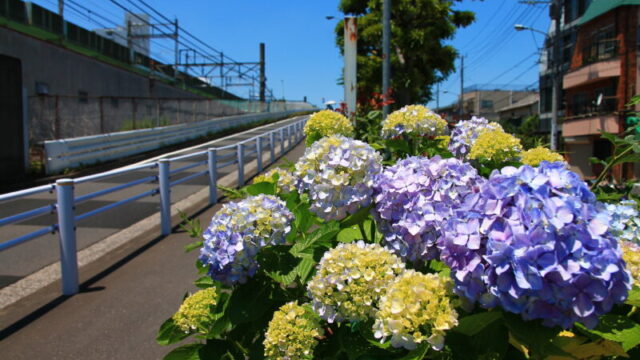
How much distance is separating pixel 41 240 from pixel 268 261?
21.3ft

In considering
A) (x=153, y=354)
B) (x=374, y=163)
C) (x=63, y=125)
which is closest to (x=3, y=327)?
(x=153, y=354)

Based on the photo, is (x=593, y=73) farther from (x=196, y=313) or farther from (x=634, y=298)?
(x=196, y=313)

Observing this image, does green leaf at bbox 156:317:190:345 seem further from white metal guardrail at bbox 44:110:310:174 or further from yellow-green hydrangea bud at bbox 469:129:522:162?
white metal guardrail at bbox 44:110:310:174

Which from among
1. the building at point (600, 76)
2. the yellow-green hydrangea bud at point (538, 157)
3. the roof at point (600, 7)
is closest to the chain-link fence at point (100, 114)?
the yellow-green hydrangea bud at point (538, 157)

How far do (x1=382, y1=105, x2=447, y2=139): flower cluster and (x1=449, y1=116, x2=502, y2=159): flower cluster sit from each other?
0.11 meters

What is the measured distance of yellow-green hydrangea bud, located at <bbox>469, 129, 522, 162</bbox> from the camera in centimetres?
199

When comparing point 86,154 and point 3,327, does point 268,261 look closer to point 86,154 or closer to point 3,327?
point 3,327

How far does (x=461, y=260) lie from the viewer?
3.38 feet

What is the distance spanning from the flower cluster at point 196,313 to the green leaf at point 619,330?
1.23 metres

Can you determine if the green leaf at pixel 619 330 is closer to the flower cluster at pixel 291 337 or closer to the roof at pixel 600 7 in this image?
the flower cluster at pixel 291 337

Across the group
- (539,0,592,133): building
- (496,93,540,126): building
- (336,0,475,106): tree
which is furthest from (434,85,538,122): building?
(336,0,475,106): tree

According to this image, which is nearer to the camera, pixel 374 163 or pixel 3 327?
pixel 374 163

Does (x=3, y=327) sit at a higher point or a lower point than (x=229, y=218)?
lower

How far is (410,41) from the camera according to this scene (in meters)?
26.5
